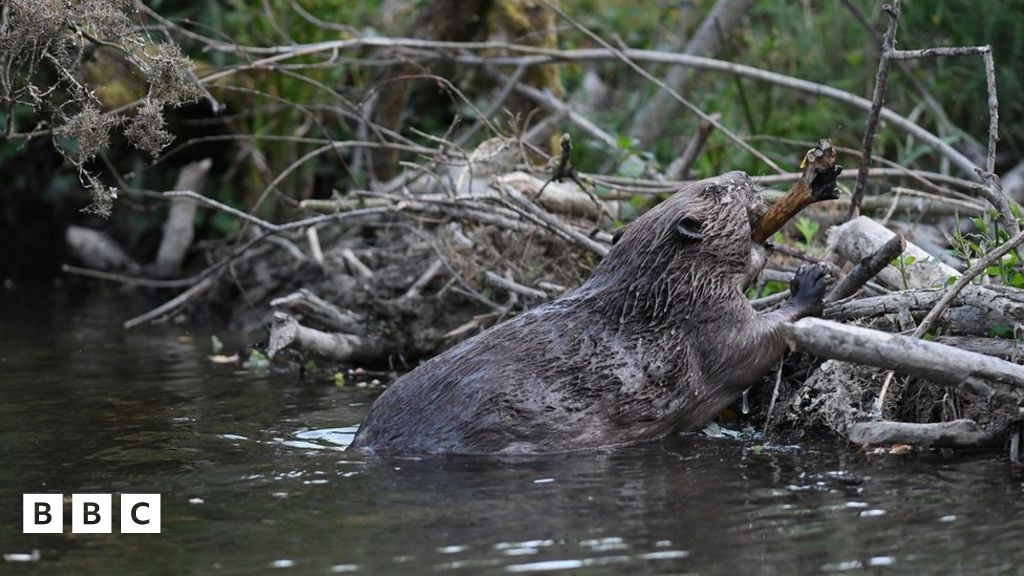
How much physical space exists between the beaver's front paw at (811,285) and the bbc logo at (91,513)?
2.55m

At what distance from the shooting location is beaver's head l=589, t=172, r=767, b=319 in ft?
17.4

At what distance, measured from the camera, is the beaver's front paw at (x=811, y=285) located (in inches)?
207

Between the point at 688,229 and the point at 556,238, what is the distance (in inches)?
70.5

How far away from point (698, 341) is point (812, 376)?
1.72 feet

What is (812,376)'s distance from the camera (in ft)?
17.7

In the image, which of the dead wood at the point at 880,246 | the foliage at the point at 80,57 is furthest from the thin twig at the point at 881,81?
the foliage at the point at 80,57

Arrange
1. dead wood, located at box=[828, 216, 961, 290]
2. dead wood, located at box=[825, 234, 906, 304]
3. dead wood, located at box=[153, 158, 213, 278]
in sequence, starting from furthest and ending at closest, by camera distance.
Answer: dead wood, located at box=[153, 158, 213, 278] < dead wood, located at box=[828, 216, 961, 290] < dead wood, located at box=[825, 234, 906, 304]

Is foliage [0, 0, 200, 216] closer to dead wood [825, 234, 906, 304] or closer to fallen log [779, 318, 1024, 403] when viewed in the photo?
fallen log [779, 318, 1024, 403]

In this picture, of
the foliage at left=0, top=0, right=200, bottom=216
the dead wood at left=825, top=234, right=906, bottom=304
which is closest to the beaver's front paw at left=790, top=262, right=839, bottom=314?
the dead wood at left=825, top=234, right=906, bottom=304

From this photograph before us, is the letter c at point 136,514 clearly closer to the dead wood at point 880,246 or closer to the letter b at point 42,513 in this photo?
the letter b at point 42,513

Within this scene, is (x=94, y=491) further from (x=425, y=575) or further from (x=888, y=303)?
(x=888, y=303)

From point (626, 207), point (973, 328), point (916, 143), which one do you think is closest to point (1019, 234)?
point (973, 328)

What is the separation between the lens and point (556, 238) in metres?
7.10

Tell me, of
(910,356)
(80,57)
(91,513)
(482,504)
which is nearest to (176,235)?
(80,57)
